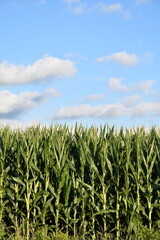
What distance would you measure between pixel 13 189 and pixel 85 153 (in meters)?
2.11

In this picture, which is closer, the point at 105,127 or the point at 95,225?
the point at 95,225

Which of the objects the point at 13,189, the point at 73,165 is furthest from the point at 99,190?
the point at 13,189

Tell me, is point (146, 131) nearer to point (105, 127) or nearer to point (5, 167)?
point (105, 127)

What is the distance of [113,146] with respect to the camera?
29.7 feet

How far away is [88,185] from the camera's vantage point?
8.85m

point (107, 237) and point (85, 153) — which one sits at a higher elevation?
point (85, 153)

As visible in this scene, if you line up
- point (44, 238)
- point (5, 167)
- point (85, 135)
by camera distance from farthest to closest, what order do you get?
1. point (5, 167)
2. point (85, 135)
3. point (44, 238)

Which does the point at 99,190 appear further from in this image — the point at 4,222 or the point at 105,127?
the point at 4,222

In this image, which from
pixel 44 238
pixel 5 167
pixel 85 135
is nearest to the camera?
pixel 44 238

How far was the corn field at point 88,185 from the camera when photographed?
8.87 metres

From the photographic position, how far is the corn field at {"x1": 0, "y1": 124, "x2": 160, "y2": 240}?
349 inches

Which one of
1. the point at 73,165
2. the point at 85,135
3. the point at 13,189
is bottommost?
the point at 13,189

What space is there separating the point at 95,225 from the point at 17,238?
1.79 m

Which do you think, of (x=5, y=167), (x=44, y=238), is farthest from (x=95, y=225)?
(x=5, y=167)
